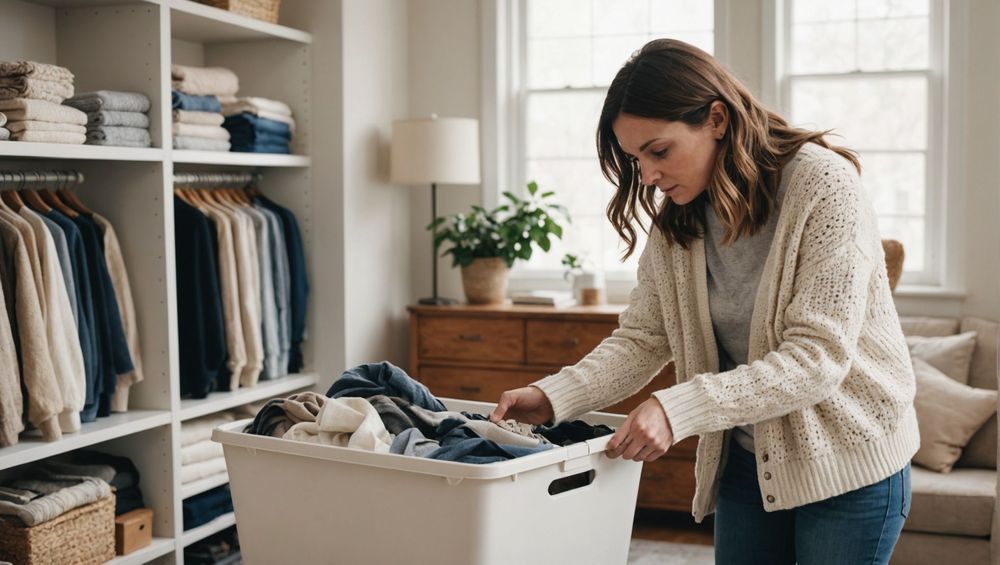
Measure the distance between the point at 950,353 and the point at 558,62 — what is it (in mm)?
2002

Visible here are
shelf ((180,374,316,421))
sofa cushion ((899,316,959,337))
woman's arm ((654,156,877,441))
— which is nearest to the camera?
woman's arm ((654,156,877,441))

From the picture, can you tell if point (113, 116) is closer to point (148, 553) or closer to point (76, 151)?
point (76, 151)

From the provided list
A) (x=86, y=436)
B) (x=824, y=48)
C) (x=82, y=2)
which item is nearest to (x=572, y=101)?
(x=824, y=48)

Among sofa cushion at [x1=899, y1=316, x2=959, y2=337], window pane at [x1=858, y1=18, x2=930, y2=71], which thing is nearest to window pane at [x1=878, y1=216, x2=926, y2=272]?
sofa cushion at [x1=899, y1=316, x2=959, y2=337]

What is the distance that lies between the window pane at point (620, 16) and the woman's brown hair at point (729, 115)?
2.86 m

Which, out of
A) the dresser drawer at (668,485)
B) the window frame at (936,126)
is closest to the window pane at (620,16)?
the window frame at (936,126)

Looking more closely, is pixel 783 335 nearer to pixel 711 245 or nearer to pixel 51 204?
pixel 711 245

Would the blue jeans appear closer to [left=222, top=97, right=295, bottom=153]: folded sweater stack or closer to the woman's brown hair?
the woman's brown hair

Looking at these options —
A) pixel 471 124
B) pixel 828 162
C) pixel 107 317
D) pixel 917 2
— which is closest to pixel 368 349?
pixel 471 124

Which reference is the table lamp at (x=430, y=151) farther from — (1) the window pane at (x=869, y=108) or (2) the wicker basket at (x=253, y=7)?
(1) the window pane at (x=869, y=108)

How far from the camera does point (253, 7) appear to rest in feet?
11.8

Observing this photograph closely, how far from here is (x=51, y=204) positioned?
2.98 meters

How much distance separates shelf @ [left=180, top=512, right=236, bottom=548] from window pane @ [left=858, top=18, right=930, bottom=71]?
2.90 m

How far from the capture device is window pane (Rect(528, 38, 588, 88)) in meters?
4.54
